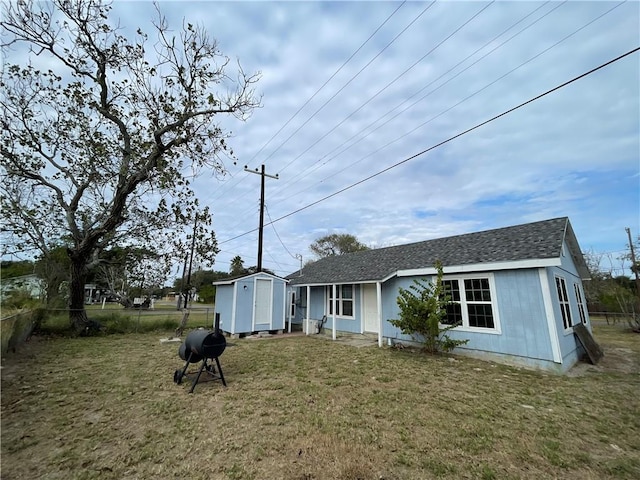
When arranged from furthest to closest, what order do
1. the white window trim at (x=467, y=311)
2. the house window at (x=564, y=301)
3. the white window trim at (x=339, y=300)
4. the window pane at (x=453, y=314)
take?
1. the white window trim at (x=339, y=300)
2. the window pane at (x=453, y=314)
3. the house window at (x=564, y=301)
4. the white window trim at (x=467, y=311)

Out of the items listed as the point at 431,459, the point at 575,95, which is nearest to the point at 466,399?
the point at 431,459

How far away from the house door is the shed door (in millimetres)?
4386

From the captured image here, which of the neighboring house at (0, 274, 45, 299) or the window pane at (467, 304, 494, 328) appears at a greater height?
the neighboring house at (0, 274, 45, 299)

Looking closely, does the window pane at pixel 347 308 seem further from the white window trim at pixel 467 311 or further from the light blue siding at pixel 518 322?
the light blue siding at pixel 518 322

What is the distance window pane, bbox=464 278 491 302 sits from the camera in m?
7.56

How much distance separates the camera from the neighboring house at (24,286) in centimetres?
966

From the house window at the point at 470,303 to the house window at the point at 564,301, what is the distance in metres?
1.94

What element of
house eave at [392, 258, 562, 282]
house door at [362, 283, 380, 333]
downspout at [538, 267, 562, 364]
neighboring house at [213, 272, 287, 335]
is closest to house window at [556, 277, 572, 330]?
downspout at [538, 267, 562, 364]

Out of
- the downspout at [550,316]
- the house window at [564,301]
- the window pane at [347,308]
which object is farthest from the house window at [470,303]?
the window pane at [347,308]

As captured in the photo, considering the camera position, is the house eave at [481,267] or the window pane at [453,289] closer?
the house eave at [481,267]

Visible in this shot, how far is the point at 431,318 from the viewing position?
7.58m

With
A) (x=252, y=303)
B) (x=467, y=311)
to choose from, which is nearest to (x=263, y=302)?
(x=252, y=303)

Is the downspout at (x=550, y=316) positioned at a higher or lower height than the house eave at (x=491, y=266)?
lower

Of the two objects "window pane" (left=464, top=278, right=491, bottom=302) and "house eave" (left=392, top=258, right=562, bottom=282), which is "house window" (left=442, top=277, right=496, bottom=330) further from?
"house eave" (left=392, top=258, right=562, bottom=282)
